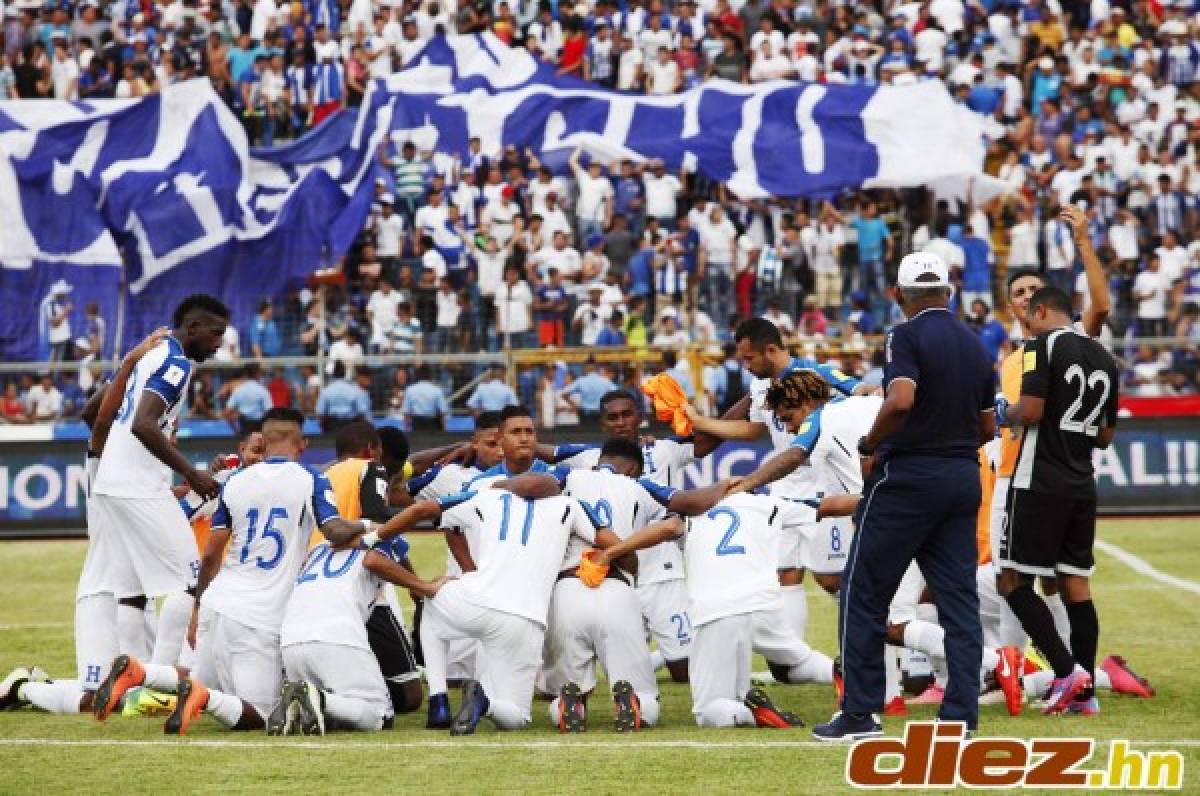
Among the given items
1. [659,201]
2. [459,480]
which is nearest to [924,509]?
[459,480]

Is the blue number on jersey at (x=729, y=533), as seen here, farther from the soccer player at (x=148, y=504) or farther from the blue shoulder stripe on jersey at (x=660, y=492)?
the soccer player at (x=148, y=504)

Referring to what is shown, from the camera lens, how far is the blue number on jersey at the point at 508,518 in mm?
9750

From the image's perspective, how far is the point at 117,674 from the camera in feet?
31.0

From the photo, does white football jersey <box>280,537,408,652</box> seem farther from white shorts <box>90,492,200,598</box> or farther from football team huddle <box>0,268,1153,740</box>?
white shorts <box>90,492,200,598</box>

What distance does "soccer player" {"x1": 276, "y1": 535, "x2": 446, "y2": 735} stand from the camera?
9602 millimetres

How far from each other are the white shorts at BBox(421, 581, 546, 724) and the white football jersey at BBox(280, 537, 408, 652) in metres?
0.44

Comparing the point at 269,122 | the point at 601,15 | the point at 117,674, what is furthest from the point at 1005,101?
the point at 117,674

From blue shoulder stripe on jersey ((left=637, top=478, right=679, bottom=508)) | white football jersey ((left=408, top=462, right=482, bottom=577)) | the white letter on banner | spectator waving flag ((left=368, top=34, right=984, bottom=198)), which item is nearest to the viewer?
blue shoulder stripe on jersey ((left=637, top=478, right=679, bottom=508))

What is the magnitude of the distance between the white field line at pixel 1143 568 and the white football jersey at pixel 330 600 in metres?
8.23

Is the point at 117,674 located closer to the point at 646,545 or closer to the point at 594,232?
the point at 646,545

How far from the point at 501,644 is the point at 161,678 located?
1.80 meters

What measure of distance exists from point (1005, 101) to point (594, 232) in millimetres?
6452

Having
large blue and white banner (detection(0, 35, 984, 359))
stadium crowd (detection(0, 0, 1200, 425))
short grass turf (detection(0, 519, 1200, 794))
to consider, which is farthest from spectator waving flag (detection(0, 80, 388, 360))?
short grass turf (detection(0, 519, 1200, 794))

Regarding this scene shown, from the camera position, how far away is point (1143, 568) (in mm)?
17312
